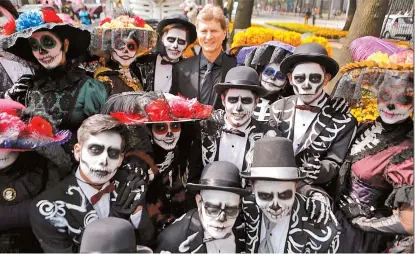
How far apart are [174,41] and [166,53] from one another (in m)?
0.20

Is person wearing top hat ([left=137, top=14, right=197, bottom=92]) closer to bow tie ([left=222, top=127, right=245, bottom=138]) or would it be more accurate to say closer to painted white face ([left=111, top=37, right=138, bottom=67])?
painted white face ([left=111, top=37, right=138, bottom=67])

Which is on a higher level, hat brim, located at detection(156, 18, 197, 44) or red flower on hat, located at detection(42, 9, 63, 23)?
red flower on hat, located at detection(42, 9, 63, 23)

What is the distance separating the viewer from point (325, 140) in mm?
3109

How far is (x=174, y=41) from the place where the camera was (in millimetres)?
4203

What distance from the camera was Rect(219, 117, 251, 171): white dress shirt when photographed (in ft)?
10.1

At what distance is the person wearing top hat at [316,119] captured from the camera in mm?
3059

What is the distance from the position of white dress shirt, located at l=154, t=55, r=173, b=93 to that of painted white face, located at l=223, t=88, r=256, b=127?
1.45 metres

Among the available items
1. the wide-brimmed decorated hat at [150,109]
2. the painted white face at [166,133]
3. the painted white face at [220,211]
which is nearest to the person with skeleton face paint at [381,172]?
the painted white face at [220,211]

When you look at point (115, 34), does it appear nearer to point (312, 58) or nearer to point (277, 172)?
point (312, 58)

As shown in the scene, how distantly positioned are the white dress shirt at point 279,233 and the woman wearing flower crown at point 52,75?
171 centimetres

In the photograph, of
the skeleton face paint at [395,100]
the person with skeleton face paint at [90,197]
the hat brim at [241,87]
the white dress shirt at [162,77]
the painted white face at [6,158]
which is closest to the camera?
the person with skeleton face paint at [90,197]

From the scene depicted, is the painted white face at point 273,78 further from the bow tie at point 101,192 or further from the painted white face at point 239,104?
the bow tie at point 101,192

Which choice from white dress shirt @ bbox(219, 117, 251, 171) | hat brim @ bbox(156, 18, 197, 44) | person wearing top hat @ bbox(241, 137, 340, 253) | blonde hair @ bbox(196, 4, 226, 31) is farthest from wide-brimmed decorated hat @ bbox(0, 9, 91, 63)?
person wearing top hat @ bbox(241, 137, 340, 253)

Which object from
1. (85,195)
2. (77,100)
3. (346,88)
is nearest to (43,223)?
(85,195)
